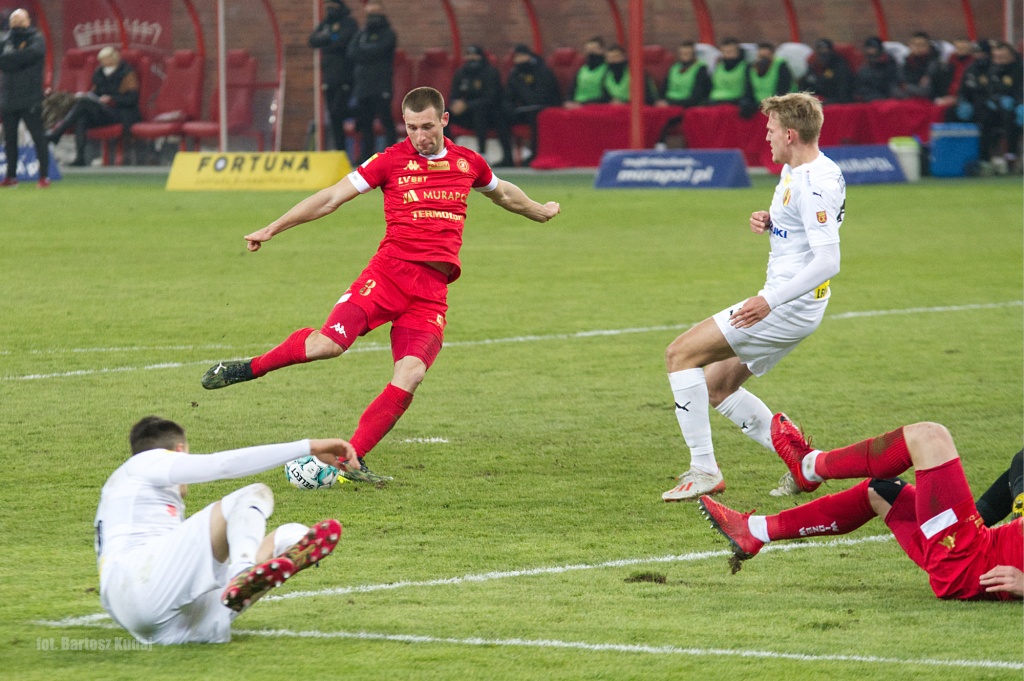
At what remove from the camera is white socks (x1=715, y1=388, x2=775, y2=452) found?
24.5 ft

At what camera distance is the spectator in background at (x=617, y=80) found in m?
27.4

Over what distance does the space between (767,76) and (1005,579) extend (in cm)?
2201

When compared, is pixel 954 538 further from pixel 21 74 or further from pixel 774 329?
pixel 21 74

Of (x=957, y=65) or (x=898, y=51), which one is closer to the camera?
(x=957, y=65)

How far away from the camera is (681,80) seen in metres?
27.2

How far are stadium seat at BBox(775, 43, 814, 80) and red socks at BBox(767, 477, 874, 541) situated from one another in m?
22.3

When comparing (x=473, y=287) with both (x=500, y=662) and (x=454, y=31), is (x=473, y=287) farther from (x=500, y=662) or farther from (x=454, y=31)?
(x=454, y=31)

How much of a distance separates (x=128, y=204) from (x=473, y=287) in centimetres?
943

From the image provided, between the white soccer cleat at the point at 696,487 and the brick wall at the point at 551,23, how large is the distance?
77.2ft

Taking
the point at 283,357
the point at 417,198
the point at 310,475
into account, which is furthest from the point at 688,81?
the point at 310,475

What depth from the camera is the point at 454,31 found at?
101 feet

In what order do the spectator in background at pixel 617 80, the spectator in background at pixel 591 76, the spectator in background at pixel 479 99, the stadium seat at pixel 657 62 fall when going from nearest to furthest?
the spectator in background at pixel 479 99
the spectator in background at pixel 617 80
the spectator in background at pixel 591 76
the stadium seat at pixel 657 62

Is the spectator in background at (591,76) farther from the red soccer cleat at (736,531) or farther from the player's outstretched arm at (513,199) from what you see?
the red soccer cleat at (736,531)

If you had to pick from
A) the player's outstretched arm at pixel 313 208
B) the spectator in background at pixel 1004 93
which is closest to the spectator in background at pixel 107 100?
the spectator in background at pixel 1004 93
